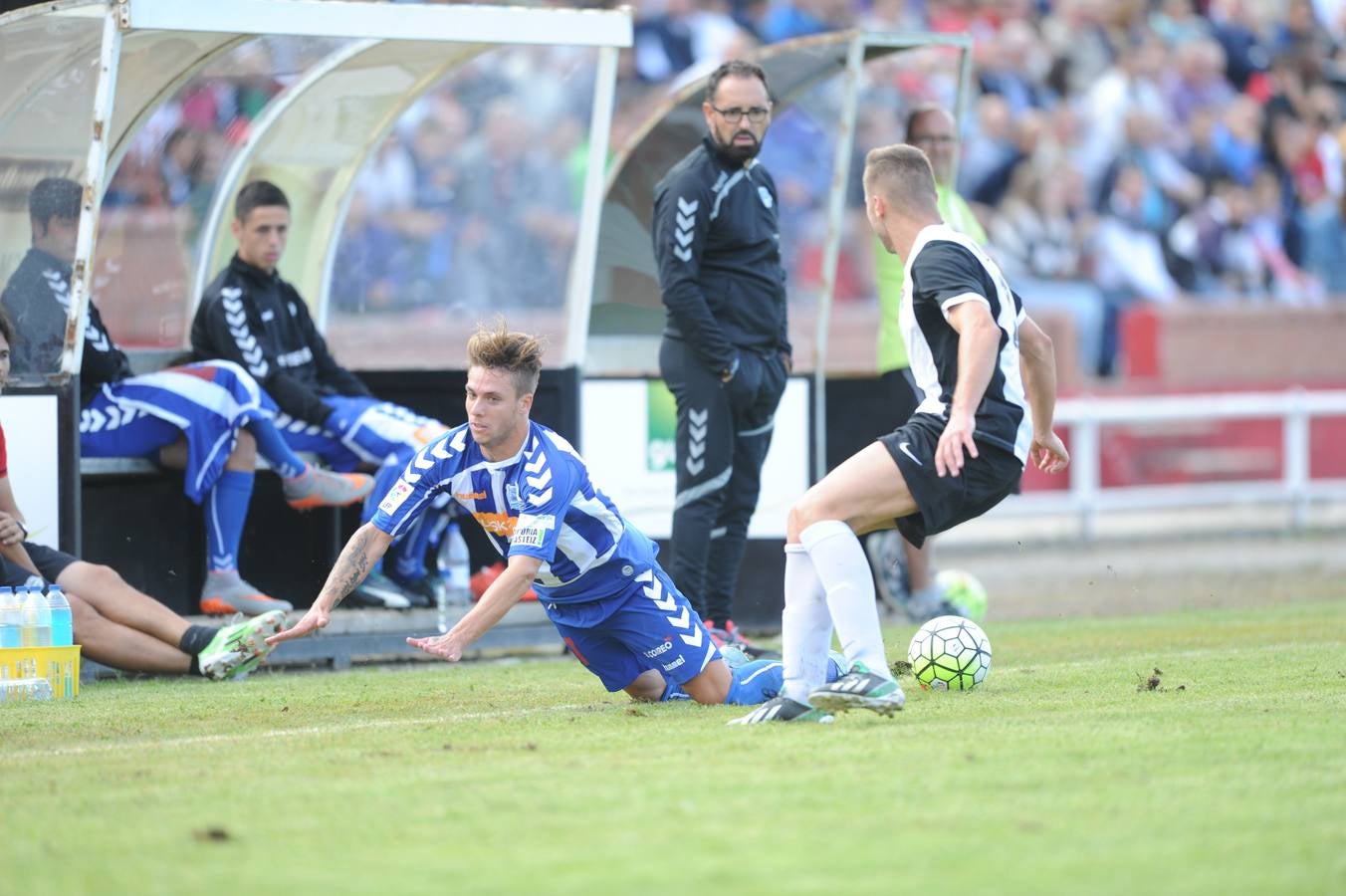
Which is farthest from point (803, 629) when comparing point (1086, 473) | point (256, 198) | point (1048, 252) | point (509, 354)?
point (1048, 252)

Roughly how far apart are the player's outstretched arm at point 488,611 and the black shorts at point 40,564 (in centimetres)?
248

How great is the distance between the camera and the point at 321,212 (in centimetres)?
1077

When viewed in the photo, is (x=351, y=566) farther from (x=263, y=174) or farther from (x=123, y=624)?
(x=263, y=174)

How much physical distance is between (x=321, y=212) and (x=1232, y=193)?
1335 centimetres

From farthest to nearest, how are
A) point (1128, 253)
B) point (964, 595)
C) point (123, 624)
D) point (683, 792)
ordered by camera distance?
1. point (1128, 253)
2. point (964, 595)
3. point (123, 624)
4. point (683, 792)

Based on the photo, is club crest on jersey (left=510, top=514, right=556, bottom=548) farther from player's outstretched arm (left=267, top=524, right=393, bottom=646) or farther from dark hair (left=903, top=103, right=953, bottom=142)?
dark hair (left=903, top=103, right=953, bottom=142)

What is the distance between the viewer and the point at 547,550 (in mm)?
6266

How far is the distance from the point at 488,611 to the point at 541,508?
49 centimetres

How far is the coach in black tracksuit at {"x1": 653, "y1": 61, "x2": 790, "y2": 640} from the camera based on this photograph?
8.59m

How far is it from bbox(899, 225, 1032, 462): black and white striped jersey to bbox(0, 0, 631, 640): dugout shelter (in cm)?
322

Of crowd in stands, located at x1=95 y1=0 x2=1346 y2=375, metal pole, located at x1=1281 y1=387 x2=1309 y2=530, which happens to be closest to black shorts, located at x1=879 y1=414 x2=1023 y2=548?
crowd in stands, located at x1=95 y1=0 x2=1346 y2=375

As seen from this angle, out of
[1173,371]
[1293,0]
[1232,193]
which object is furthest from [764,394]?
[1293,0]

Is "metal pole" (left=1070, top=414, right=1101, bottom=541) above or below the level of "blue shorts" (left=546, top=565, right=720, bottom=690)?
above

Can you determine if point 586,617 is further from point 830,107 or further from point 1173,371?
point 1173,371
